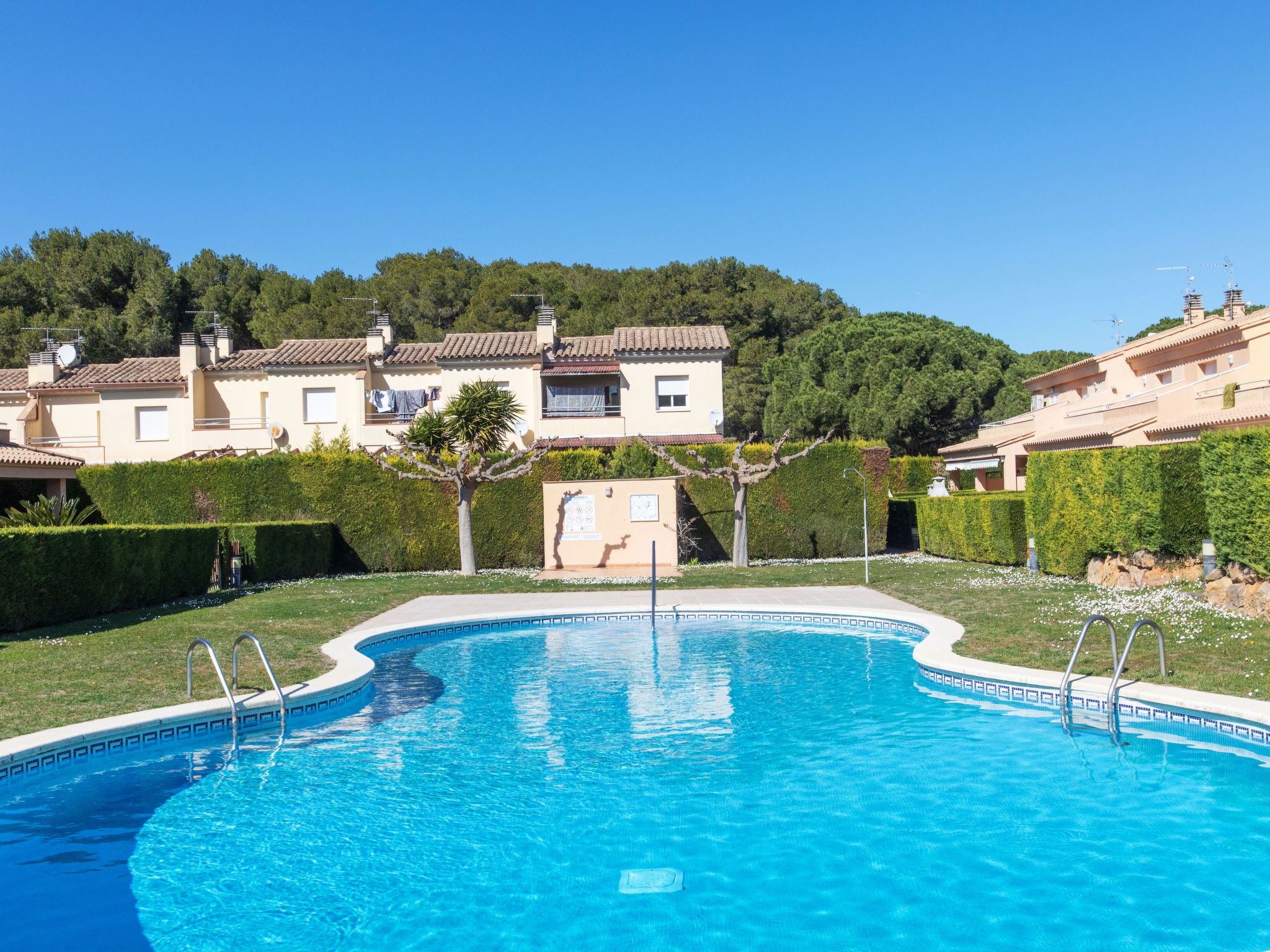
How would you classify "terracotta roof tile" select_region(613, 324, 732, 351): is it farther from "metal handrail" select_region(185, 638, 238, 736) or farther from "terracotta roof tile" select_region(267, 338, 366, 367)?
"metal handrail" select_region(185, 638, 238, 736)

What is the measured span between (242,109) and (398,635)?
18.4m

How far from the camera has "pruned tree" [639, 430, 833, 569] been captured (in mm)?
25891

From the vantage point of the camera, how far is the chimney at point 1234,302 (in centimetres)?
3988

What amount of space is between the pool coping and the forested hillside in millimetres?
35219

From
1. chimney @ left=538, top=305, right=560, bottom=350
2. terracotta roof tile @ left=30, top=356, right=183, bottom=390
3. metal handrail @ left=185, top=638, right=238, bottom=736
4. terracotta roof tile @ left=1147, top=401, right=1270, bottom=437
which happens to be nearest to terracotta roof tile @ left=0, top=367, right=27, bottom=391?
terracotta roof tile @ left=30, top=356, right=183, bottom=390

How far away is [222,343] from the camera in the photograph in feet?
136

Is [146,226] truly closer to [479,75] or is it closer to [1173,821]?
[479,75]

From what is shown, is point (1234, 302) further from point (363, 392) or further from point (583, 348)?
point (363, 392)

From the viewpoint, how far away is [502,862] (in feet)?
21.4

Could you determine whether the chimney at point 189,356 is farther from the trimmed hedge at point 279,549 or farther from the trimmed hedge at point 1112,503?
the trimmed hedge at point 1112,503

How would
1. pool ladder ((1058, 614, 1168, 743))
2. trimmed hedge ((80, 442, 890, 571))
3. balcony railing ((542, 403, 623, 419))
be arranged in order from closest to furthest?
pool ladder ((1058, 614, 1168, 743))
trimmed hedge ((80, 442, 890, 571))
balcony railing ((542, 403, 623, 419))

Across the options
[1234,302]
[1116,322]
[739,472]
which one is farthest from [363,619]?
[1116,322]

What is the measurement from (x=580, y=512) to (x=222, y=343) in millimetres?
24421

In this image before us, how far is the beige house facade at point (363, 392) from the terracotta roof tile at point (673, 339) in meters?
0.07
